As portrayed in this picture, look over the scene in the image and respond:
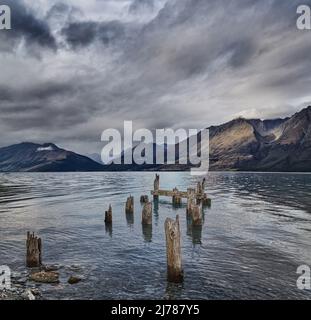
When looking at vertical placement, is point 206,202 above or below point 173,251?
below

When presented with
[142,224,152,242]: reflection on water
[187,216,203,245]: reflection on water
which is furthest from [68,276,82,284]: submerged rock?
[187,216,203,245]: reflection on water

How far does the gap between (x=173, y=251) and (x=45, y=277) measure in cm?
685

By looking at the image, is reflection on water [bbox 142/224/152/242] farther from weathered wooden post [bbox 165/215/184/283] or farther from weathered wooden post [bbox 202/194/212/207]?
weathered wooden post [bbox 202/194/212/207]

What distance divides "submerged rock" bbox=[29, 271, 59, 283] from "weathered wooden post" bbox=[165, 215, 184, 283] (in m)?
5.97

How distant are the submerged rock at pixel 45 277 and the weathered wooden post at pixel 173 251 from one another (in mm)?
5975

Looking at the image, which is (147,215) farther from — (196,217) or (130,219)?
(196,217)

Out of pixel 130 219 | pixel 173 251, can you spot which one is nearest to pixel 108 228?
pixel 130 219

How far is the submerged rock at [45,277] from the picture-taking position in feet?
51.2

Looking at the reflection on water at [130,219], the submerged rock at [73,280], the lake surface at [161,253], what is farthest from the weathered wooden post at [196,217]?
the submerged rock at [73,280]

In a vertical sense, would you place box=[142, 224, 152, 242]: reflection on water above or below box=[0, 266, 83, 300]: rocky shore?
below

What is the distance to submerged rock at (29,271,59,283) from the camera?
1561 cm

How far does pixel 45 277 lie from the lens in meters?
15.8

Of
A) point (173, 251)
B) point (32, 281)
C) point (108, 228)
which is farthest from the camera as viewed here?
point (108, 228)
